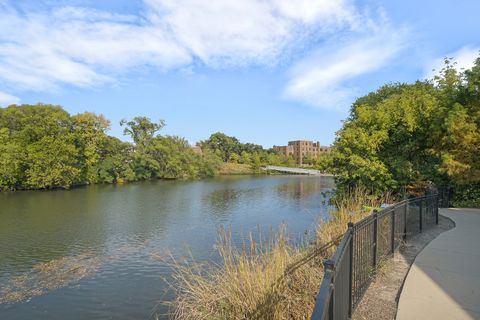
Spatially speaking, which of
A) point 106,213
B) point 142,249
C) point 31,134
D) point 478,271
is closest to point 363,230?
point 478,271

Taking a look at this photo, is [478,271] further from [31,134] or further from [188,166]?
[188,166]

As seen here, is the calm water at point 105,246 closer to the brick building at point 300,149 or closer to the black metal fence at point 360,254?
the black metal fence at point 360,254

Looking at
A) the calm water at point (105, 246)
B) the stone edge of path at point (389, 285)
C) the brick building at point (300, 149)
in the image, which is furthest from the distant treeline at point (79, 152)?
the brick building at point (300, 149)

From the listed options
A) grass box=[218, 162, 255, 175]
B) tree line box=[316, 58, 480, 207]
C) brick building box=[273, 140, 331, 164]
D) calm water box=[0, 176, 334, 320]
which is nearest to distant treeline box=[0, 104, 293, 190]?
grass box=[218, 162, 255, 175]

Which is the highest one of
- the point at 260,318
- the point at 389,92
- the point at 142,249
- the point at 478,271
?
the point at 389,92

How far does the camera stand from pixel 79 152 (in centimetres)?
4209

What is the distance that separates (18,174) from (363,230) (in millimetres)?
38378

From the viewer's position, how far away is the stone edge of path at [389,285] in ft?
12.3

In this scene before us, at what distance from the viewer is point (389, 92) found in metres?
31.2

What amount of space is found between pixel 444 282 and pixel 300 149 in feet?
373

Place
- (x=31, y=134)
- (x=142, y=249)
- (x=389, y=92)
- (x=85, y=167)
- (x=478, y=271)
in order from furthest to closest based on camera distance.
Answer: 1. (x=85, y=167)
2. (x=31, y=134)
3. (x=389, y=92)
4. (x=142, y=249)
5. (x=478, y=271)

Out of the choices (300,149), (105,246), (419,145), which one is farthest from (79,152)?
(300,149)

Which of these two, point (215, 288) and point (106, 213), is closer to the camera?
point (215, 288)

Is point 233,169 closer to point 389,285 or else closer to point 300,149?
point 300,149
